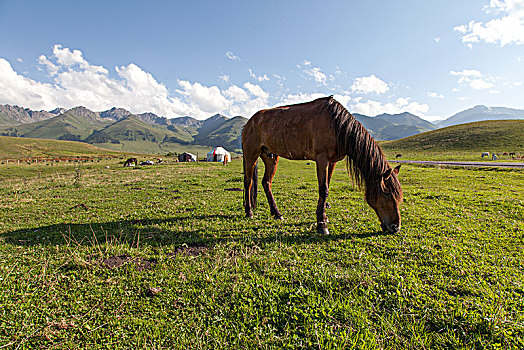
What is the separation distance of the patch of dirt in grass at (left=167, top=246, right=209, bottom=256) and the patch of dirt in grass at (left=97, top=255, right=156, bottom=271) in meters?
0.55

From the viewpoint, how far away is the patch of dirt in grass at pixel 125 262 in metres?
4.63

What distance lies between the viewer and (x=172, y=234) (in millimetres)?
6605

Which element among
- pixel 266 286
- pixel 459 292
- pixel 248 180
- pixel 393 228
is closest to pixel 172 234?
pixel 248 180

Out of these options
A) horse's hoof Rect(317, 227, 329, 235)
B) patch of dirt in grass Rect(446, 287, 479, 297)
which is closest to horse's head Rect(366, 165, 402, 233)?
horse's hoof Rect(317, 227, 329, 235)

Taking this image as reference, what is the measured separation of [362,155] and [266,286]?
459 centimetres

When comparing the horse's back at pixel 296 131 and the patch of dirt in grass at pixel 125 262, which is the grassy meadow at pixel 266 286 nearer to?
the patch of dirt in grass at pixel 125 262

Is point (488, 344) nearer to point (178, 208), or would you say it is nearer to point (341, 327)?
point (341, 327)

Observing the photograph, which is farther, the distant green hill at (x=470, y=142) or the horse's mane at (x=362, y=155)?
the distant green hill at (x=470, y=142)

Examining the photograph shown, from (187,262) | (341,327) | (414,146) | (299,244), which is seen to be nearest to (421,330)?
(341,327)

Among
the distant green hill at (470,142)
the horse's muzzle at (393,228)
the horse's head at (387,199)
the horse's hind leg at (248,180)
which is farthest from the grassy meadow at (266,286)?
the distant green hill at (470,142)

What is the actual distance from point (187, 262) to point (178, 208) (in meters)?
5.43

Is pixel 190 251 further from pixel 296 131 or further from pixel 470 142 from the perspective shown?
pixel 470 142

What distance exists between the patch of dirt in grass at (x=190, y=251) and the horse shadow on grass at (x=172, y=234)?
0.45 ft

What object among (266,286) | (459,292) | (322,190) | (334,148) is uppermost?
(334,148)
